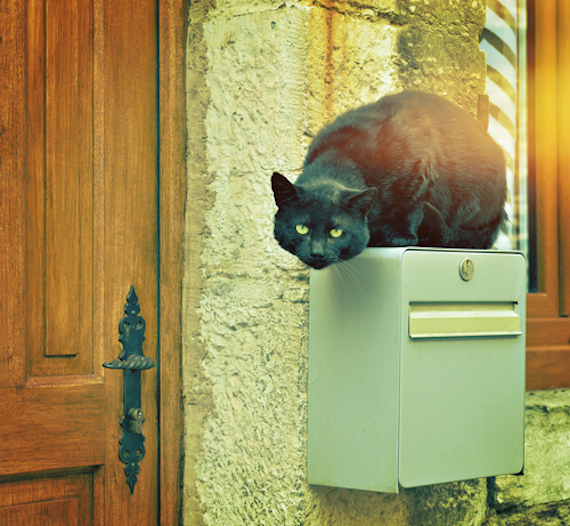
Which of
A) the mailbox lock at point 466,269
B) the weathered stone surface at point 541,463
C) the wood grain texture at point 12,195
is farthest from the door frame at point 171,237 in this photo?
the weathered stone surface at point 541,463

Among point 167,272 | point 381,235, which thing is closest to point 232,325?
point 167,272

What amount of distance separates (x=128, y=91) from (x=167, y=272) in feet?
1.53

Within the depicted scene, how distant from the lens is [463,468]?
1.13 metres

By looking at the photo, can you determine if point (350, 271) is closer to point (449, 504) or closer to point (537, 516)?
point (449, 504)

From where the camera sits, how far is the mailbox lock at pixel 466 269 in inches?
44.5

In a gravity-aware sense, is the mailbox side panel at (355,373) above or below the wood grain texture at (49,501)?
above

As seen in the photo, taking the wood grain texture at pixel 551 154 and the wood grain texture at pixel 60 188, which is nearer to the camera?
the wood grain texture at pixel 60 188

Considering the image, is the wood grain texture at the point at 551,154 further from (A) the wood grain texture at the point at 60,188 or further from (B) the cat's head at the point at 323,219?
(A) the wood grain texture at the point at 60,188

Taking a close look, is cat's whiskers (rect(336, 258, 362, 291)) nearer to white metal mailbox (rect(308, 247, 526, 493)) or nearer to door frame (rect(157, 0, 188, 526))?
white metal mailbox (rect(308, 247, 526, 493))

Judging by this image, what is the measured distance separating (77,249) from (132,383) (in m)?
0.36

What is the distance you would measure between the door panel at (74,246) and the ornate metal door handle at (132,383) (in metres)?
0.02

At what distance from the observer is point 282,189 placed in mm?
1032

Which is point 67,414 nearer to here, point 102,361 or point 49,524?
point 102,361

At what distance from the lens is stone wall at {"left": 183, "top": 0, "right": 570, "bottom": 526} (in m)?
1.26
